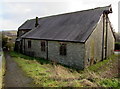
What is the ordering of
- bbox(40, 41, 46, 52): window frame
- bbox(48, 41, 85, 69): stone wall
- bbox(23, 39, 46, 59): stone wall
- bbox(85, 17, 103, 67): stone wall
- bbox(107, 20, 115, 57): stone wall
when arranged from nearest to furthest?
bbox(48, 41, 85, 69): stone wall → bbox(85, 17, 103, 67): stone wall → bbox(107, 20, 115, 57): stone wall → bbox(40, 41, 46, 52): window frame → bbox(23, 39, 46, 59): stone wall

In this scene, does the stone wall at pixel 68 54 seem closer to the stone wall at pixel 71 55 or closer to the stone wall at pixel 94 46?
the stone wall at pixel 71 55

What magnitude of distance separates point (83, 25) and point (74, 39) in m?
3.05

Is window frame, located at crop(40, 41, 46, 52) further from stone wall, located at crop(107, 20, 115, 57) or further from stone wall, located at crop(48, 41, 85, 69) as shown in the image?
stone wall, located at crop(107, 20, 115, 57)

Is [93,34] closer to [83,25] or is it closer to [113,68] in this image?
[83,25]

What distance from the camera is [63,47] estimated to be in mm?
16766

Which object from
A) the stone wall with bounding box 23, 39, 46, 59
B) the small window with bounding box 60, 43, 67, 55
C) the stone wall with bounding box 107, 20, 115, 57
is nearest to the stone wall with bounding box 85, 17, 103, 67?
the stone wall with bounding box 107, 20, 115, 57

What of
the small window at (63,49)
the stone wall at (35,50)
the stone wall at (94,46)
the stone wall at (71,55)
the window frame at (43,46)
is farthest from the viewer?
the stone wall at (35,50)

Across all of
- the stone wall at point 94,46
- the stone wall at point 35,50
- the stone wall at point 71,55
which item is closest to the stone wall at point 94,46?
the stone wall at point 94,46

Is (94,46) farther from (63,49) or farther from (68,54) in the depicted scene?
(63,49)

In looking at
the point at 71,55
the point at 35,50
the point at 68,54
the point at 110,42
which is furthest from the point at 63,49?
the point at 110,42

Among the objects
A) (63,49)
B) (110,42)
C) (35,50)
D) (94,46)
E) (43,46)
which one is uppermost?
(110,42)

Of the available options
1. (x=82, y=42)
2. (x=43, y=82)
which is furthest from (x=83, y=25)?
(x=43, y=82)

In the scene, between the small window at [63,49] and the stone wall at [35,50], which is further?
the stone wall at [35,50]

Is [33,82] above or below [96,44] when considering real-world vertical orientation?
below
